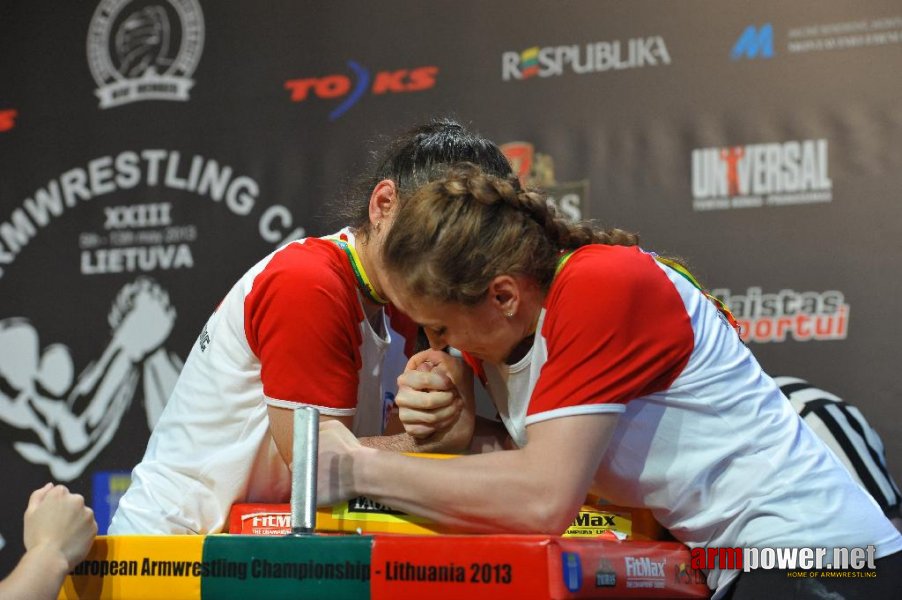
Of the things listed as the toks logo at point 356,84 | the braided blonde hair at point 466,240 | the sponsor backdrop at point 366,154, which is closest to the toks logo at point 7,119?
the sponsor backdrop at point 366,154

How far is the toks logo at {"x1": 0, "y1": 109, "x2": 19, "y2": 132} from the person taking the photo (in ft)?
11.2

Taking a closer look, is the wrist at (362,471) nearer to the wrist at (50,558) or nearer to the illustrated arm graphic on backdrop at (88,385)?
the wrist at (50,558)

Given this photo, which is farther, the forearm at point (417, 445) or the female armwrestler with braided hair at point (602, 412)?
the forearm at point (417, 445)

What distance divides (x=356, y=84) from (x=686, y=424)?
204 centimetres

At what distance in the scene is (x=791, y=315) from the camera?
258 centimetres

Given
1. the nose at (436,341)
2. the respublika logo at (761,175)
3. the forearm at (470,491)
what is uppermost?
the respublika logo at (761,175)

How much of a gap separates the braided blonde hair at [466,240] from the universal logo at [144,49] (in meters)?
2.21

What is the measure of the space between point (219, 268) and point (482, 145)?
5.53ft

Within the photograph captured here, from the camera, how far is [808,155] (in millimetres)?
2611

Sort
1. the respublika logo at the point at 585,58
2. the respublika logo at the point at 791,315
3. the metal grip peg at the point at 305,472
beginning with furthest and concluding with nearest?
the respublika logo at the point at 585,58, the respublika logo at the point at 791,315, the metal grip peg at the point at 305,472

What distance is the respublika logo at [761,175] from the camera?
260 cm

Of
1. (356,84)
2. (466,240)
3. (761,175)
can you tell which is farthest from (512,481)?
(356,84)

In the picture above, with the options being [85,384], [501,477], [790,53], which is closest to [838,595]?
[501,477]

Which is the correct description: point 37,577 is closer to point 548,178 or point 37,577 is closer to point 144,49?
point 548,178
